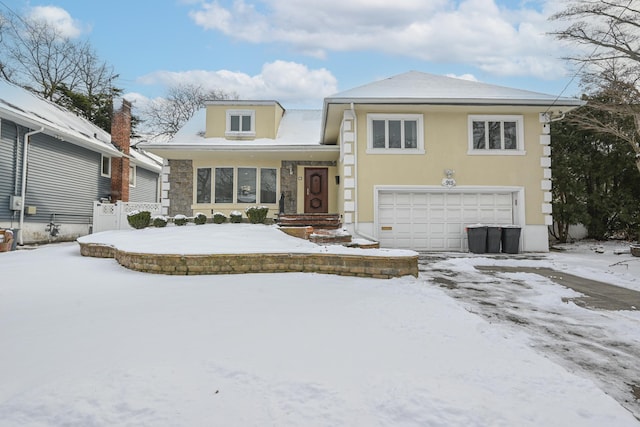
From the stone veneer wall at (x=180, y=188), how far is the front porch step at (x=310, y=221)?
4442mm

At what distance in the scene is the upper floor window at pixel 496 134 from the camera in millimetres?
11086

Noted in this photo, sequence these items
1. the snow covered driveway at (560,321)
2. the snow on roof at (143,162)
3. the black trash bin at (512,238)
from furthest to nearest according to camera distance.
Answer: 1. the snow on roof at (143,162)
2. the black trash bin at (512,238)
3. the snow covered driveway at (560,321)

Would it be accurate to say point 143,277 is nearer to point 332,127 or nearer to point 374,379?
point 374,379

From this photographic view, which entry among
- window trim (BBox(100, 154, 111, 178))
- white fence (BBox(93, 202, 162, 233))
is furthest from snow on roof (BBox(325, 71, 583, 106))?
window trim (BBox(100, 154, 111, 178))

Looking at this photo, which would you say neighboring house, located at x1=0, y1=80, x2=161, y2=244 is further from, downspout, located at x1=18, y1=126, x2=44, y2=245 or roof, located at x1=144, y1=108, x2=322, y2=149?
roof, located at x1=144, y1=108, x2=322, y2=149

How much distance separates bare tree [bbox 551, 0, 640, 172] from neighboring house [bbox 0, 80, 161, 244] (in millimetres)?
16791

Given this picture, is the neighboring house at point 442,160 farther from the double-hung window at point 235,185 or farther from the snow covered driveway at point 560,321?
the snow covered driveway at point 560,321

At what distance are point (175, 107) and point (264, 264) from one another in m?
26.1

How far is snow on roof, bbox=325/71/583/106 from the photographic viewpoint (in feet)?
34.0

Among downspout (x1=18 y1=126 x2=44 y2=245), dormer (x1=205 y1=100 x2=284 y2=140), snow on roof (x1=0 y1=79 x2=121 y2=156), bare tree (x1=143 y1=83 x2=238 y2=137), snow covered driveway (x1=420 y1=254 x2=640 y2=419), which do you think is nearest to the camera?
snow covered driveway (x1=420 y1=254 x2=640 y2=419)

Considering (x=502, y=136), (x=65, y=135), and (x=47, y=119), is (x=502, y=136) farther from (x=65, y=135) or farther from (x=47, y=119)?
(x=47, y=119)

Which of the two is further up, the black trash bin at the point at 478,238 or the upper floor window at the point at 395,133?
the upper floor window at the point at 395,133

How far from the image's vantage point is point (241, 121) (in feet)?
47.1

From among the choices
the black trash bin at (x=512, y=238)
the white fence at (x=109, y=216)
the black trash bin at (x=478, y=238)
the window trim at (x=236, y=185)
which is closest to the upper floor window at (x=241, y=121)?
the window trim at (x=236, y=185)
